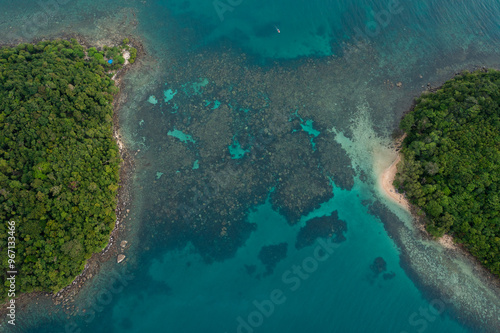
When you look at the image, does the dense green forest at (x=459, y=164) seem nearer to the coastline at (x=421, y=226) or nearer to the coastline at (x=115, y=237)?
the coastline at (x=421, y=226)

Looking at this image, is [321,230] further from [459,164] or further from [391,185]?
[459,164]

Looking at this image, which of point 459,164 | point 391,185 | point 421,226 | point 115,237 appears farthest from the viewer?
point 391,185

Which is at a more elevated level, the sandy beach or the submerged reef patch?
the sandy beach

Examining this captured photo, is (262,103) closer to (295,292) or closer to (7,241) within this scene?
(295,292)

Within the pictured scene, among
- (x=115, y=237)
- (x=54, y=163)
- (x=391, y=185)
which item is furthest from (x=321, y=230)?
(x=54, y=163)

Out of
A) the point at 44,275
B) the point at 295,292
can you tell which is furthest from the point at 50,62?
the point at 295,292

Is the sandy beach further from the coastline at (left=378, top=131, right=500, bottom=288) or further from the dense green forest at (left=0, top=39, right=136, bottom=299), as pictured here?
the dense green forest at (left=0, top=39, right=136, bottom=299)

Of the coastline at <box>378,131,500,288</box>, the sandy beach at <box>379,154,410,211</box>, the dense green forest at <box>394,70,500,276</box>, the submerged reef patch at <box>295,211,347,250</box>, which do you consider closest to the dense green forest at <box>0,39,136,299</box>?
the submerged reef patch at <box>295,211,347,250</box>
